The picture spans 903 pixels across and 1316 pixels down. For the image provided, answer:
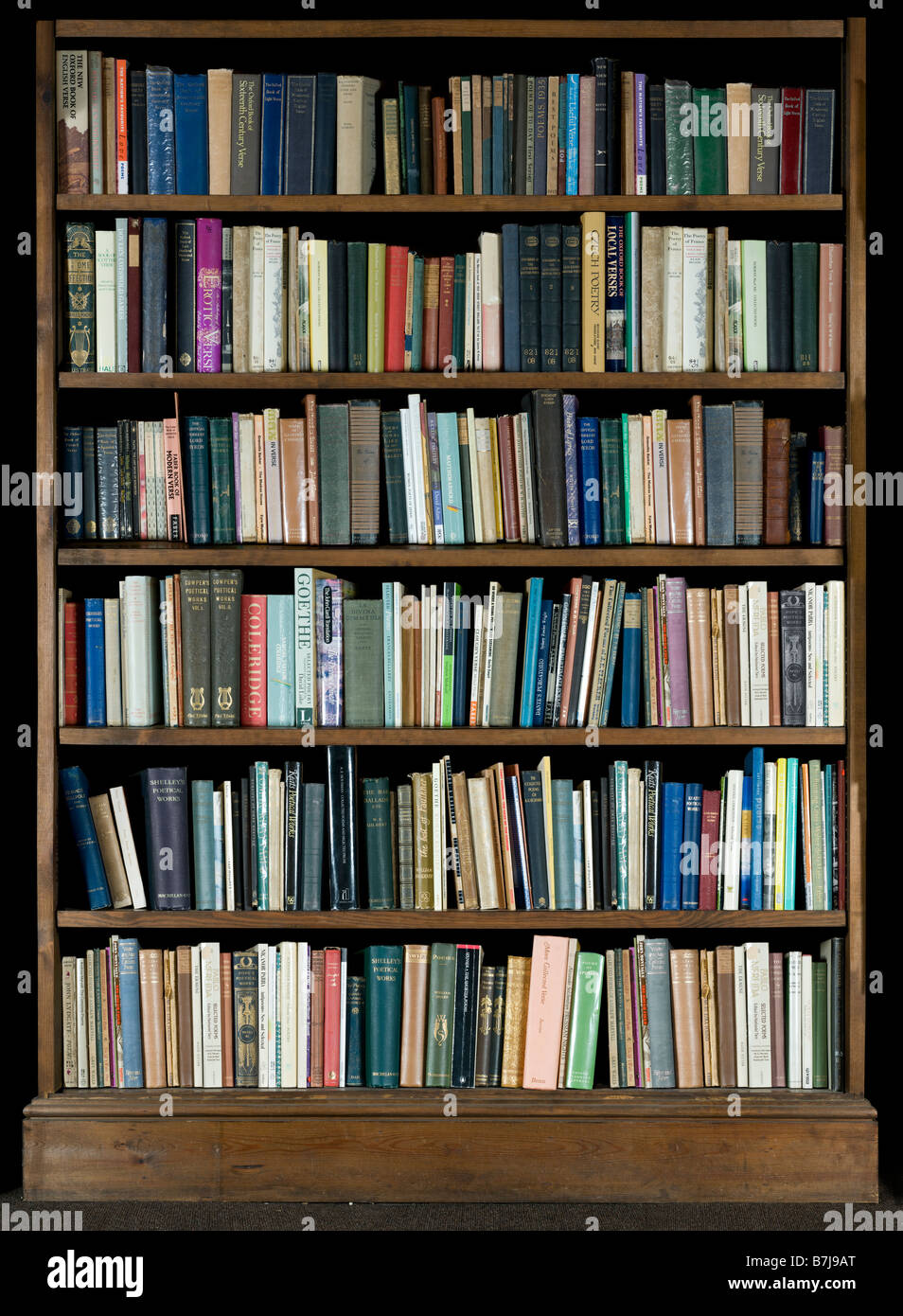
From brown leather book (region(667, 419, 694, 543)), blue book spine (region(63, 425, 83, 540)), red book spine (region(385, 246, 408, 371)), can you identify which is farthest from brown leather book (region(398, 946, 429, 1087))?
red book spine (region(385, 246, 408, 371))

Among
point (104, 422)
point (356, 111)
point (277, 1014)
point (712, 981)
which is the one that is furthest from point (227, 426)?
point (712, 981)

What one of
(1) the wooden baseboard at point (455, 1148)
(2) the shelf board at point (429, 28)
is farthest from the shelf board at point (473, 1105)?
(2) the shelf board at point (429, 28)

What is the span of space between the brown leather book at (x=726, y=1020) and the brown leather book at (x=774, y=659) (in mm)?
487

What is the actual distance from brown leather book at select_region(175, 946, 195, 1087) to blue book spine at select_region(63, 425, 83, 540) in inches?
35.2

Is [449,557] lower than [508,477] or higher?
lower

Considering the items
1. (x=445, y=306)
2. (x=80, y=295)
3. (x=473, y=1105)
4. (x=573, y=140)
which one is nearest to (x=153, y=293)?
(x=80, y=295)

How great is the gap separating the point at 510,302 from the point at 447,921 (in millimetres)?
1273

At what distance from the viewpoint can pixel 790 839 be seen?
2.46 m

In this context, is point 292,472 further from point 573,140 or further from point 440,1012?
point 440,1012

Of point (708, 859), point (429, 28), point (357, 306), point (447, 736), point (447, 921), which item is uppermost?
point (429, 28)

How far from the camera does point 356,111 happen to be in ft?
8.07

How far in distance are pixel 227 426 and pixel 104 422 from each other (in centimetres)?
43
